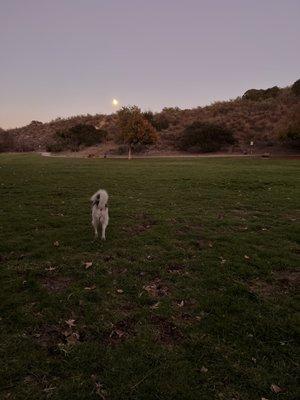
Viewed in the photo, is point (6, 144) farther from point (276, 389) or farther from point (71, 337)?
point (276, 389)

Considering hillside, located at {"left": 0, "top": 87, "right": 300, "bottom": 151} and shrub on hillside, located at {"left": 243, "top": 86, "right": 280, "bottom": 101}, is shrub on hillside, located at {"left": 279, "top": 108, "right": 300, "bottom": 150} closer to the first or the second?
hillside, located at {"left": 0, "top": 87, "right": 300, "bottom": 151}

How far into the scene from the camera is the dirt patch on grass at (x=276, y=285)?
7539 mm

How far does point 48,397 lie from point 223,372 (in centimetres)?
239

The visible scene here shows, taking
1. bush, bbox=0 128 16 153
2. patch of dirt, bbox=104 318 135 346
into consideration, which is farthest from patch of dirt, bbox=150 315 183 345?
bush, bbox=0 128 16 153

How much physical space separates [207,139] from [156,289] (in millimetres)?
48747

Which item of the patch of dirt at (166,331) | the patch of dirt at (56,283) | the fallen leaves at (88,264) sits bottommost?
the patch of dirt at (166,331)

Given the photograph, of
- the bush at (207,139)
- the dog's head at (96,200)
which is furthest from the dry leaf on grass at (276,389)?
the bush at (207,139)

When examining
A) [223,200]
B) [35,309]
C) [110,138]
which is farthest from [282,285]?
[110,138]

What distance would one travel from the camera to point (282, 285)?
7875 mm

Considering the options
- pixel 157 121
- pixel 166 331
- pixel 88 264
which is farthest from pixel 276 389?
pixel 157 121

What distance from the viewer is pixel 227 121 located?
66.9 m

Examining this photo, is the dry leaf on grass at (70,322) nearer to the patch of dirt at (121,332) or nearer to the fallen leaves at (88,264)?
the patch of dirt at (121,332)

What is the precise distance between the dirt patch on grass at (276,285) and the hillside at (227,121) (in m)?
43.8

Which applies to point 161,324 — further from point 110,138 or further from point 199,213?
point 110,138
